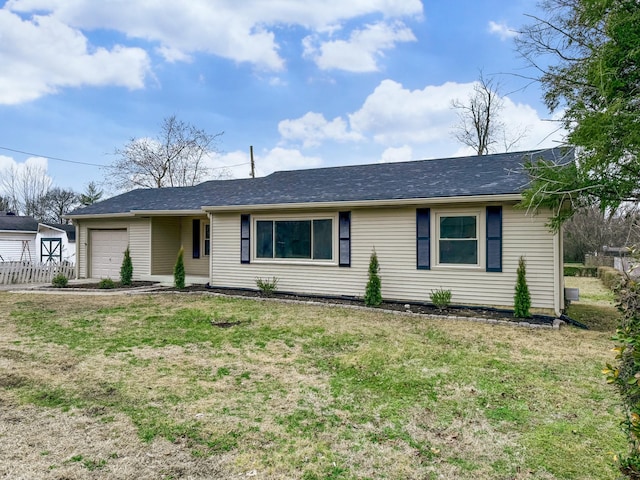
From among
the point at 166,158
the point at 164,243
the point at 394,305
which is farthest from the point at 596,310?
the point at 166,158

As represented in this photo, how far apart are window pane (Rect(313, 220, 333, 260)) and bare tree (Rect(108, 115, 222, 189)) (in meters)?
22.7

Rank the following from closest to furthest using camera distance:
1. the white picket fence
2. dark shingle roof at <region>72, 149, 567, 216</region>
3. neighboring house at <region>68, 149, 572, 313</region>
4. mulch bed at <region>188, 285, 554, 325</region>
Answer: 1. mulch bed at <region>188, 285, 554, 325</region>
2. neighboring house at <region>68, 149, 572, 313</region>
3. dark shingle roof at <region>72, 149, 567, 216</region>
4. the white picket fence

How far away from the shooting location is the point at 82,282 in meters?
13.9

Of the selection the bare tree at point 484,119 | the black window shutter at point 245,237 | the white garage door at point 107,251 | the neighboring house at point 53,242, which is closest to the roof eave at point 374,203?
the black window shutter at point 245,237

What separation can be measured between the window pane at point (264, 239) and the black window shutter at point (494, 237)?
18.7 ft

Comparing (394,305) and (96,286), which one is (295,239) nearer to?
(394,305)

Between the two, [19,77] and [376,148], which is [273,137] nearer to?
[376,148]

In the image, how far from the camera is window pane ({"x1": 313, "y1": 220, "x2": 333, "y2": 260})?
10.6 m

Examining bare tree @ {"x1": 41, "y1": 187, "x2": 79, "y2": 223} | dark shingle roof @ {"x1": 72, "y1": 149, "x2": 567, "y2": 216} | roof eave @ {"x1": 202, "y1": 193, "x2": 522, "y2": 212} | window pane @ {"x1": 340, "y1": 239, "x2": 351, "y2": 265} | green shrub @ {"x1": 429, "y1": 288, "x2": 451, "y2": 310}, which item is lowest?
green shrub @ {"x1": 429, "y1": 288, "x2": 451, "y2": 310}

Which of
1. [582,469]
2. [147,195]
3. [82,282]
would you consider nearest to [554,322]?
[582,469]

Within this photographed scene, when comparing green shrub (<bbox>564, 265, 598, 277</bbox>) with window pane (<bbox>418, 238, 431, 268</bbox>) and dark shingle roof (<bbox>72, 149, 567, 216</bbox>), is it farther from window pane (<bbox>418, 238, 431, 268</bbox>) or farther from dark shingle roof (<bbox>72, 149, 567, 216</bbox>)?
window pane (<bbox>418, 238, 431, 268</bbox>)

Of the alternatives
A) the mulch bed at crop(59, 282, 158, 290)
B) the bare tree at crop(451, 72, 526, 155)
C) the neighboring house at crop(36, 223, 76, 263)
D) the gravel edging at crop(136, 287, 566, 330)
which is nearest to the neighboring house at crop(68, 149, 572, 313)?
the mulch bed at crop(59, 282, 158, 290)

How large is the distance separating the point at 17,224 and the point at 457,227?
26764mm

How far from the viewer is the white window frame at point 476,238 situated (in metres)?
8.83
